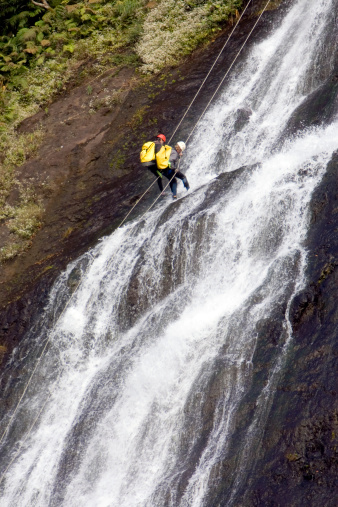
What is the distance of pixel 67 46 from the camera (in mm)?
22094

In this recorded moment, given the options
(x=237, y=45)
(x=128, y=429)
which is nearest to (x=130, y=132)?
(x=237, y=45)

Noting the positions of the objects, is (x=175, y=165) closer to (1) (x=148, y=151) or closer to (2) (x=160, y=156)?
(2) (x=160, y=156)

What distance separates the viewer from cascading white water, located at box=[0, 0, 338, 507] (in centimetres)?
946

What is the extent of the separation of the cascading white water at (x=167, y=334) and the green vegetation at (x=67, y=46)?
540 cm

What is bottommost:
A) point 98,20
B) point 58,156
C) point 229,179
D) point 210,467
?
point 210,467

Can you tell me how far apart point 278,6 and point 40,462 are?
52.6 ft

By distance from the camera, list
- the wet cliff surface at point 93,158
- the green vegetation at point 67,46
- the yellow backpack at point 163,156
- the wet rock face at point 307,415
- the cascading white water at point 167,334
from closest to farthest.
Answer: the wet rock face at point 307,415
the cascading white water at point 167,334
the yellow backpack at point 163,156
the wet cliff surface at point 93,158
the green vegetation at point 67,46

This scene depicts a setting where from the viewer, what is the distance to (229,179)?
1309 centimetres

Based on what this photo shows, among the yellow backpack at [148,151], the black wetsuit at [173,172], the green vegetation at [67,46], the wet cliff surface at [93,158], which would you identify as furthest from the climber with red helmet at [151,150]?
the green vegetation at [67,46]

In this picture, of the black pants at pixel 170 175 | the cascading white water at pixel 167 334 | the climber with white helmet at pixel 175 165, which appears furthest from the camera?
the black pants at pixel 170 175

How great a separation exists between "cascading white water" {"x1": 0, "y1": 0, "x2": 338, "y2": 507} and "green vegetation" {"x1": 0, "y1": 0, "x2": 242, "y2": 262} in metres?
5.40

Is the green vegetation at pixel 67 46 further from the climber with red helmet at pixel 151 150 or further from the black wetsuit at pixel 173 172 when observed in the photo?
the climber with red helmet at pixel 151 150

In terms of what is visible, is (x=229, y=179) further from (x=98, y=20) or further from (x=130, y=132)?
(x=98, y=20)

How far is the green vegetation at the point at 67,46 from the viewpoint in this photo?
62.1 feet
